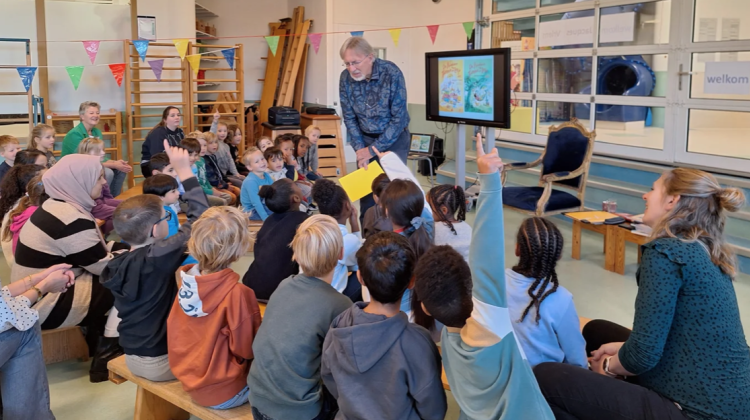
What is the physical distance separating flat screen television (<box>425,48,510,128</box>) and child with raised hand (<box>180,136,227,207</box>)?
182 centimetres

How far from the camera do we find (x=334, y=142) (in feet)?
28.6

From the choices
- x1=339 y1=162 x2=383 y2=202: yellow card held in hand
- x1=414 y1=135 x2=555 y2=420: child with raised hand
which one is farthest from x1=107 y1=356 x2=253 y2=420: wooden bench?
x1=339 y1=162 x2=383 y2=202: yellow card held in hand

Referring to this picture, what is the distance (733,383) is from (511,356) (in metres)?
0.68

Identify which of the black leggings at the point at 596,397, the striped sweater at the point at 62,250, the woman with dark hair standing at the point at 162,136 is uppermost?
the woman with dark hair standing at the point at 162,136

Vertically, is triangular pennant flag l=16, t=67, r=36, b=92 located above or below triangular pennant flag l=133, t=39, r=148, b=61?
below

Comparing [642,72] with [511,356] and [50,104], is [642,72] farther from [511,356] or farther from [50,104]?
[50,104]

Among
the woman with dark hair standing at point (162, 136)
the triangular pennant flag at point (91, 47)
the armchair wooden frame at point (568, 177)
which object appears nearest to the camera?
the armchair wooden frame at point (568, 177)

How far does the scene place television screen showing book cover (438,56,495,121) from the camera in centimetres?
422

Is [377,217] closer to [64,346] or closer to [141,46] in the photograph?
[64,346]

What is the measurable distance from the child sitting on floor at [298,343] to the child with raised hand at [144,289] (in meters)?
0.51

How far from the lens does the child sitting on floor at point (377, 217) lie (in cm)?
293

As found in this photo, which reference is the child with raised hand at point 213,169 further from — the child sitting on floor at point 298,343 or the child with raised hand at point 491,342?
the child with raised hand at point 491,342

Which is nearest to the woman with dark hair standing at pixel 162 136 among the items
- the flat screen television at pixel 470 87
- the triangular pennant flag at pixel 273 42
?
the triangular pennant flag at pixel 273 42

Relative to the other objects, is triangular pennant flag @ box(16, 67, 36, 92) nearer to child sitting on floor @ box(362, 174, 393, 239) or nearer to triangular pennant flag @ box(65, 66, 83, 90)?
triangular pennant flag @ box(65, 66, 83, 90)
